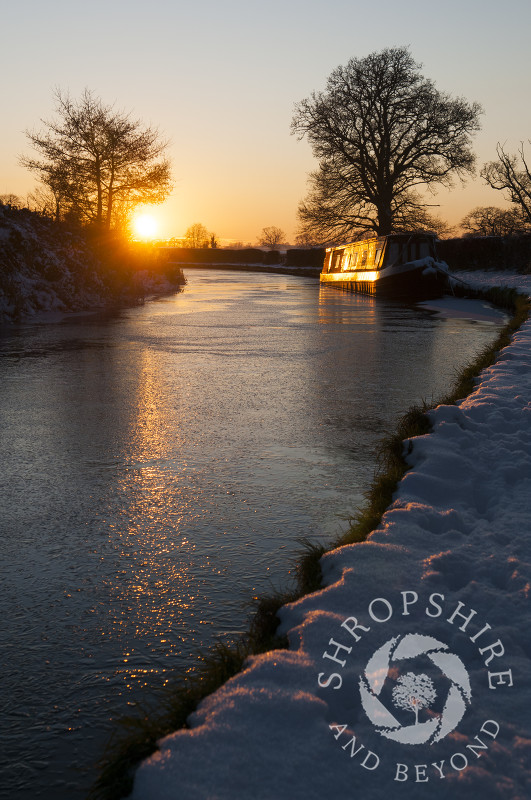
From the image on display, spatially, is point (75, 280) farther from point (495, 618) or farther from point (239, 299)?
point (495, 618)

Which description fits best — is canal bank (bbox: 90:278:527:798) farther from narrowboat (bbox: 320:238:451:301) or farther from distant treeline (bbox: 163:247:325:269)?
distant treeline (bbox: 163:247:325:269)

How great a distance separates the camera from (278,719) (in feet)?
7.95

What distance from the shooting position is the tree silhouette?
2.56 m

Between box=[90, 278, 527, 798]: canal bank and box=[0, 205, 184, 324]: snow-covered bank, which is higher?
box=[0, 205, 184, 324]: snow-covered bank

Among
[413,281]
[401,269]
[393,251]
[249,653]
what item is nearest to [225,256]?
[393,251]

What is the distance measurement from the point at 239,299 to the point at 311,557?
81.3 ft

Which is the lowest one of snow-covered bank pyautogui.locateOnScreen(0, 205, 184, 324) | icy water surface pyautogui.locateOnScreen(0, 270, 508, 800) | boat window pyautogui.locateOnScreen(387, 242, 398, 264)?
icy water surface pyautogui.locateOnScreen(0, 270, 508, 800)

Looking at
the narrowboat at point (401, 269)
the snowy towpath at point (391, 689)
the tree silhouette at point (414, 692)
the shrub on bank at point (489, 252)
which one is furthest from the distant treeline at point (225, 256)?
the tree silhouette at point (414, 692)

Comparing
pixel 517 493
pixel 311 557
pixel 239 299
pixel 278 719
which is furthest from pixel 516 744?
pixel 239 299

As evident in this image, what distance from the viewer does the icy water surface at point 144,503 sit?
2797mm

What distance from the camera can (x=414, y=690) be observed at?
2.66 meters

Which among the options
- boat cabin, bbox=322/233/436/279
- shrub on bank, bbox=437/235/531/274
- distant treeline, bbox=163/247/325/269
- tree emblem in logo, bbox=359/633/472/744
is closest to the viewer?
tree emblem in logo, bbox=359/633/472/744

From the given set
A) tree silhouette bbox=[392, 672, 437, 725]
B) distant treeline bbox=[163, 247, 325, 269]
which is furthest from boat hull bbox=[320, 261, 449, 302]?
distant treeline bbox=[163, 247, 325, 269]

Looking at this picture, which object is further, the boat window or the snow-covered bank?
the boat window
